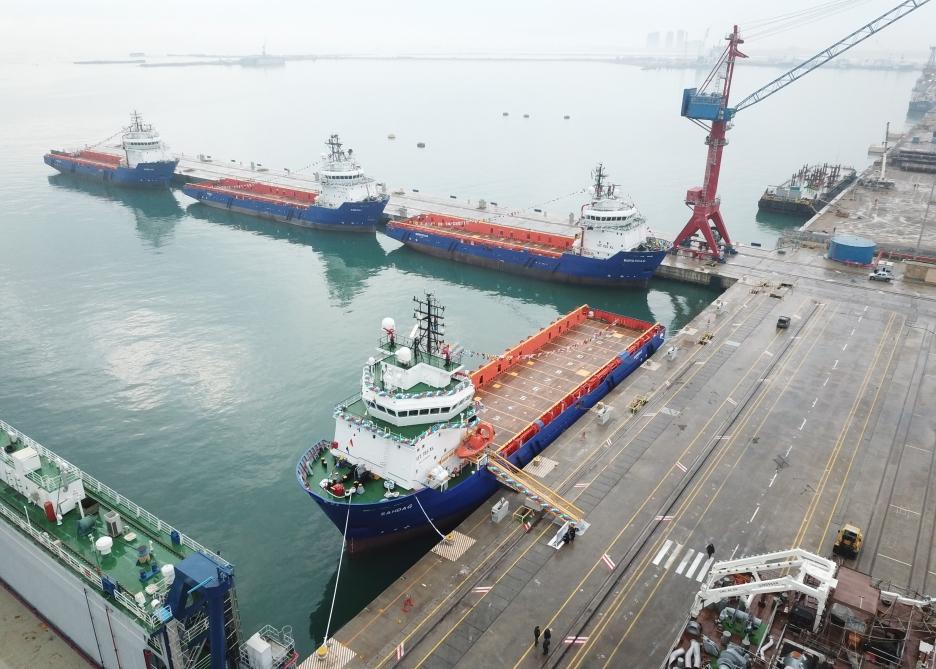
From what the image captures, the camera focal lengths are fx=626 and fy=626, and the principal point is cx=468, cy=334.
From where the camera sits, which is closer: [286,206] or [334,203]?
[334,203]

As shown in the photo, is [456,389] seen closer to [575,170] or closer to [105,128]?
[575,170]

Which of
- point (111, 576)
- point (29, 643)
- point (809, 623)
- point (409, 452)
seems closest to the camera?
point (809, 623)

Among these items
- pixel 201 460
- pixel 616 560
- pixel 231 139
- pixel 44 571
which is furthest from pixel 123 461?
pixel 231 139

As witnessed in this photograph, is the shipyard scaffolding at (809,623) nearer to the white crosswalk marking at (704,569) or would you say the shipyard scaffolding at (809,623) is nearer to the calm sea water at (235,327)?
the white crosswalk marking at (704,569)

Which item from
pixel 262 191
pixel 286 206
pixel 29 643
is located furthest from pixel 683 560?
pixel 262 191

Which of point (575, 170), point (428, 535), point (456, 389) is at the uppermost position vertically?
point (575, 170)

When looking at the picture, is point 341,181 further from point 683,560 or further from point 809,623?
point 809,623

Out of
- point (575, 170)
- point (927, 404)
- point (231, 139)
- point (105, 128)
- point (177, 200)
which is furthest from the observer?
point (105, 128)

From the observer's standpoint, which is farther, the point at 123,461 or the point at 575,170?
the point at 575,170
